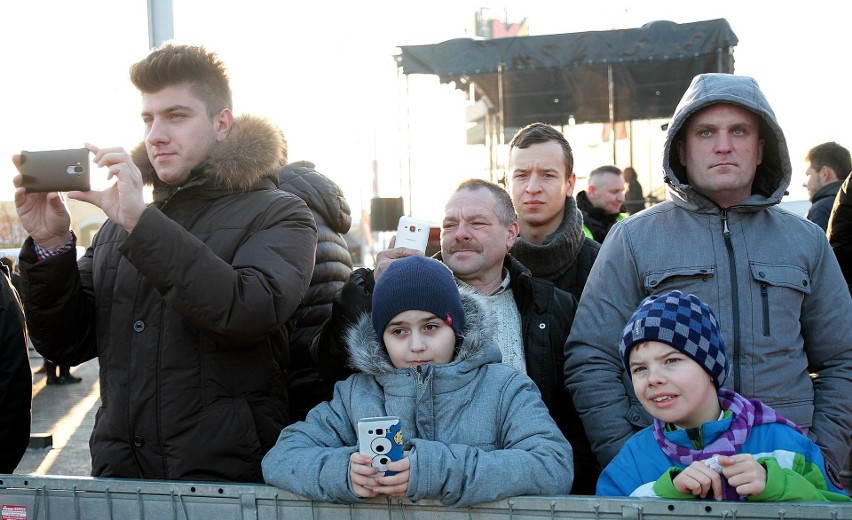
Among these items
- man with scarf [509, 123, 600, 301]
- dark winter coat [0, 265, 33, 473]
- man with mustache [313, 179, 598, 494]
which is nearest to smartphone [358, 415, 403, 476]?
man with mustache [313, 179, 598, 494]

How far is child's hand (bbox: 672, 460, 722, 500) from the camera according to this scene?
2.08 metres

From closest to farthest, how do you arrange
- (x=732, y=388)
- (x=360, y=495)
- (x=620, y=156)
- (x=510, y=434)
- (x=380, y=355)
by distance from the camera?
(x=360, y=495) < (x=510, y=434) < (x=380, y=355) < (x=732, y=388) < (x=620, y=156)

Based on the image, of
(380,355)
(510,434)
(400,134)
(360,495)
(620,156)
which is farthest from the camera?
(620,156)

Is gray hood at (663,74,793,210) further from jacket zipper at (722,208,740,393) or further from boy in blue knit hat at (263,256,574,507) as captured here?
boy in blue knit hat at (263,256,574,507)

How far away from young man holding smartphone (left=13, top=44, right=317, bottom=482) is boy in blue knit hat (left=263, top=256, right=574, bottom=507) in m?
0.29

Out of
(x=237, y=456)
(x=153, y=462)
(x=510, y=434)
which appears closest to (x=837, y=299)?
(x=510, y=434)

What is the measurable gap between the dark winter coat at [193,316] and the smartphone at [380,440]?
2.07 ft

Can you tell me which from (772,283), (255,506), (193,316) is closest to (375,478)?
(255,506)

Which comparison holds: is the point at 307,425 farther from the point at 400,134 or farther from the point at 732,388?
the point at 400,134

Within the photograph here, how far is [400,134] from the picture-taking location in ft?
36.3

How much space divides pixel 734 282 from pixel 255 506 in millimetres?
1631

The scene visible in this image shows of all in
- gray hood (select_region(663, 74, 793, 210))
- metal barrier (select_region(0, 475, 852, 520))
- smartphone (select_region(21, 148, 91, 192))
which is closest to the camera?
metal barrier (select_region(0, 475, 852, 520))

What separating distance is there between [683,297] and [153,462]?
5.38 feet

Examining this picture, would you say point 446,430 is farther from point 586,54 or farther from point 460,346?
point 586,54
